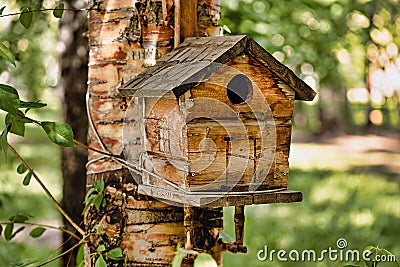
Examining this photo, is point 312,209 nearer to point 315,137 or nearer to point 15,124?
point 15,124

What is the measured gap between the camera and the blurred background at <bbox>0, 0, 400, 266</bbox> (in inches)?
191

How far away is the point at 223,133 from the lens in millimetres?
2021

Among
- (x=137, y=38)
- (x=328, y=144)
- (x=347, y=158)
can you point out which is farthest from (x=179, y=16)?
(x=328, y=144)

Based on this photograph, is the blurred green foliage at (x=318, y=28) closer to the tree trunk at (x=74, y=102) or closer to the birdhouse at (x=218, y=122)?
the tree trunk at (x=74, y=102)

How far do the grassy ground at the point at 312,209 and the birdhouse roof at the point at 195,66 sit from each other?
92.0 inches

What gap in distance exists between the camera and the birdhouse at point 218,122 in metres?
1.96

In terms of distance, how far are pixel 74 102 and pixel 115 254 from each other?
6.80 feet

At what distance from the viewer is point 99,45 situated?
2.36m

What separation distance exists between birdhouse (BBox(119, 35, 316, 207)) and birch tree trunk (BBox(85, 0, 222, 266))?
5.0 inches

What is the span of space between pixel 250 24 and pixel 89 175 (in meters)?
1.84

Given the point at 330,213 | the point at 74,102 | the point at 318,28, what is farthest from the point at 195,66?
the point at 330,213

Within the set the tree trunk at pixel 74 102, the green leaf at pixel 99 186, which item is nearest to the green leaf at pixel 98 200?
the green leaf at pixel 99 186

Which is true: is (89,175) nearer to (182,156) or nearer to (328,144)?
(182,156)

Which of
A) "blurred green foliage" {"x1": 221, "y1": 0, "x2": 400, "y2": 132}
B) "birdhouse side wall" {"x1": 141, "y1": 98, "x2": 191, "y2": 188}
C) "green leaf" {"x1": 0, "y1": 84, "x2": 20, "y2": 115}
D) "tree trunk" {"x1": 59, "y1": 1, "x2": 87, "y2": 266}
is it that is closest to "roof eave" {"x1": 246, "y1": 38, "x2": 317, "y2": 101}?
"birdhouse side wall" {"x1": 141, "y1": 98, "x2": 191, "y2": 188}
